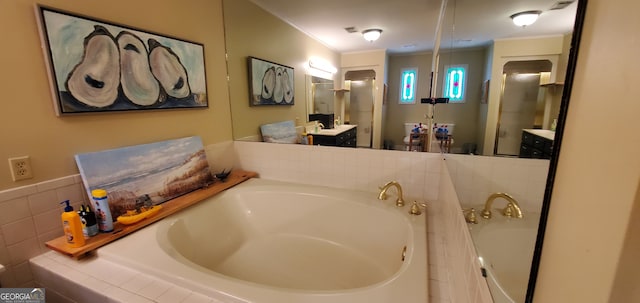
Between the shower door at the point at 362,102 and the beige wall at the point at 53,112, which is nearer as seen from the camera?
the beige wall at the point at 53,112

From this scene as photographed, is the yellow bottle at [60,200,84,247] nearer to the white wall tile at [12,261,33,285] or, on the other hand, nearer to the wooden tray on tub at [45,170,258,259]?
the wooden tray on tub at [45,170,258,259]

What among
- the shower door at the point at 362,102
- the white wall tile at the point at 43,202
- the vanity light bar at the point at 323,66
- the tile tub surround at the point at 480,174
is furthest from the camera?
the vanity light bar at the point at 323,66

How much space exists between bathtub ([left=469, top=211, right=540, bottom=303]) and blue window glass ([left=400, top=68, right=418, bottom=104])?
3.91 ft

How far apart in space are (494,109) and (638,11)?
1.33m

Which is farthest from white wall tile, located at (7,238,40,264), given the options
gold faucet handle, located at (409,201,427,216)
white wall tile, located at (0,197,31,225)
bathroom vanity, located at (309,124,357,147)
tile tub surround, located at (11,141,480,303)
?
gold faucet handle, located at (409,201,427,216)

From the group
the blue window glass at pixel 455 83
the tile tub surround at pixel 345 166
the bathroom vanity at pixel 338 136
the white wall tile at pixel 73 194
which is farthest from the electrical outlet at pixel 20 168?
the blue window glass at pixel 455 83

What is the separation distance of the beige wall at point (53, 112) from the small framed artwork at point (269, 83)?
0.58 metres

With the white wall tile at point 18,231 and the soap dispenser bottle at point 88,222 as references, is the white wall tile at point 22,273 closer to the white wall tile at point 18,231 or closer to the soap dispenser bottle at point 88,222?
the white wall tile at point 18,231

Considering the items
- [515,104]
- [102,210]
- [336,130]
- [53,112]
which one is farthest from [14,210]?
[515,104]

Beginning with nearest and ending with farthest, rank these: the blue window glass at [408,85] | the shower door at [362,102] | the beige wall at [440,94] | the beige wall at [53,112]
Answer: the beige wall at [53,112] → the beige wall at [440,94] → the blue window glass at [408,85] → the shower door at [362,102]

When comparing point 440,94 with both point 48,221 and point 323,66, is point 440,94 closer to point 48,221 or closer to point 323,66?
point 323,66

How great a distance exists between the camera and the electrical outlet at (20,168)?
3.94 feet

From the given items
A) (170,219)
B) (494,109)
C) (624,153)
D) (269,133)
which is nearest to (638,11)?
(624,153)

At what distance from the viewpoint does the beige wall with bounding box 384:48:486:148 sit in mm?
1648
